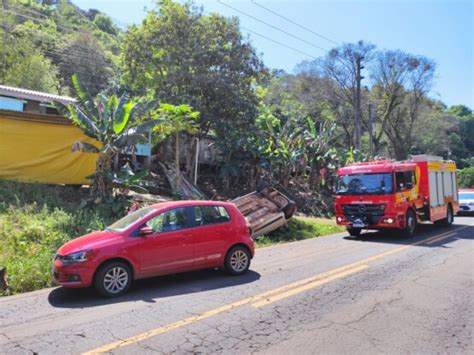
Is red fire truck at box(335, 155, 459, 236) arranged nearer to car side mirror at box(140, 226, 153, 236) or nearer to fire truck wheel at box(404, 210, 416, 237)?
fire truck wheel at box(404, 210, 416, 237)

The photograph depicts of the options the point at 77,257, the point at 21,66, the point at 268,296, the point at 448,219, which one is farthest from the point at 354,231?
the point at 21,66

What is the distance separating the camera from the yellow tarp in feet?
43.7

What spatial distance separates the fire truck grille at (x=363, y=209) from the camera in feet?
44.1

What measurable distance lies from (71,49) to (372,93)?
33.3 m

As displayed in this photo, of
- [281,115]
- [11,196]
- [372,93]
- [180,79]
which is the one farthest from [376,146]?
[11,196]

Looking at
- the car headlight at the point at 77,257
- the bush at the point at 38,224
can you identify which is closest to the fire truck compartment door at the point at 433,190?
the bush at the point at 38,224

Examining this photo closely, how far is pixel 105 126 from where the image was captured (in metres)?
12.6

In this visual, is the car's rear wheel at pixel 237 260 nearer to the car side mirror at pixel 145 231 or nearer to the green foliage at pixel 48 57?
the car side mirror at pixel 145 231

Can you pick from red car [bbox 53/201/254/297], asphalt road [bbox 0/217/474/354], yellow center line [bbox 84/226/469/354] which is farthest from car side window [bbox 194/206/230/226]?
yellow center line [bbox 84/226/469/354]

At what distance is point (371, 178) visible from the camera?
13992 mm

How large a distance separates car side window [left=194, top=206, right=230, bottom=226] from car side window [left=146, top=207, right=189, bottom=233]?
263 mm

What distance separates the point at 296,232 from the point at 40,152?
32.1 ft

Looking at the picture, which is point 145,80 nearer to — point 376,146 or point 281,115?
point 281,115

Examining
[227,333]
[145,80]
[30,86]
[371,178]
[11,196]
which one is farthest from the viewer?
[30,86]
